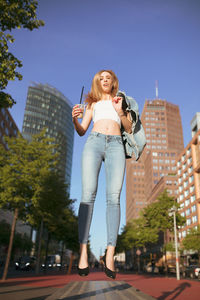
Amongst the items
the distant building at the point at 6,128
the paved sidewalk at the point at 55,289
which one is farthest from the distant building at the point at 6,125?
the paved sidewalk at the point at 55,289

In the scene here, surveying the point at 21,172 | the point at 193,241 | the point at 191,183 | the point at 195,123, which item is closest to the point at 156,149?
the point at 195,123

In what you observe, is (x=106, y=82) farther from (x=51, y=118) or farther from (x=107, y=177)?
(x=51, y=118)

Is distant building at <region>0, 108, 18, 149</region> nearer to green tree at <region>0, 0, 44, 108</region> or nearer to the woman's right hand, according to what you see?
green tree at <region>0, 0, 44, 108</region>

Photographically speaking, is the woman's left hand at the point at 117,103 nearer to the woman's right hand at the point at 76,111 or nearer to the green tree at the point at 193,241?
the woman's right hand at the point at 76,111

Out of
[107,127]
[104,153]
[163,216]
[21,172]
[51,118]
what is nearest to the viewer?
[104,153]

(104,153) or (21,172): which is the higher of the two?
(21,172)

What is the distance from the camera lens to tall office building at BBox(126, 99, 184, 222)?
134 metres

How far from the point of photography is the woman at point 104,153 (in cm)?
292

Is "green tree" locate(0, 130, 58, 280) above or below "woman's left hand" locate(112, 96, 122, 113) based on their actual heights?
above

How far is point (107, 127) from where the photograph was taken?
3.39 metres

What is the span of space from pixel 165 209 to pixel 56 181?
16.7 meters

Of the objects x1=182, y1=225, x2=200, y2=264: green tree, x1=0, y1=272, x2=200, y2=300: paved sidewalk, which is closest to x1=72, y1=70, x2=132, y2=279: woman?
x1=0, y1=272, x2=200, y2=300: paved sidewalk

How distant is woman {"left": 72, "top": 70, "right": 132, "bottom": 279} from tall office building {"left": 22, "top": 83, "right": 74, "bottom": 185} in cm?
14412

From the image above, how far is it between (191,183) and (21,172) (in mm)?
58095
